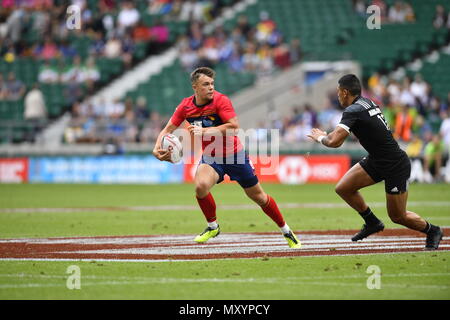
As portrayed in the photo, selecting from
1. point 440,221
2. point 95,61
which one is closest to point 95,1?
point 95,61

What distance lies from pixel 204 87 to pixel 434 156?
62.4 feet

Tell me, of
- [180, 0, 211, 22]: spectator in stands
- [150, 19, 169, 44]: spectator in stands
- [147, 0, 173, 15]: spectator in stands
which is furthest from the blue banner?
[147, 0, 173, 15]: spectator in stands

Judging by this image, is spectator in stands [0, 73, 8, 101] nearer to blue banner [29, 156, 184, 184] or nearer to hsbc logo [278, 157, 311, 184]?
blue banner [29, 156, 184, 184]

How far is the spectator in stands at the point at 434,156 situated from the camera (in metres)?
29.9

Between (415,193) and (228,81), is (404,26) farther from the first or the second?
(415,193)

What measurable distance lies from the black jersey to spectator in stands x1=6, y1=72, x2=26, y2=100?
27572mm

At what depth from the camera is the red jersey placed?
13.0 m

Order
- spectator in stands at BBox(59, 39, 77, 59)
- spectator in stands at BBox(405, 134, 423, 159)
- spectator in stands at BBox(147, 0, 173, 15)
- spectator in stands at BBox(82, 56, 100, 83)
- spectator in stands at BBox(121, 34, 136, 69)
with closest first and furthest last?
spectator in stands at BBox(405, 134, 423, 159)
spectator in stands at BBox(82, 56, 100, 83)
spectator in stands at BBox(59, 39, 77, 59)
spectator in stands at BBox(121, 34, 136, 69)
spectator in stands at BBox(147, 0, 173, 15)

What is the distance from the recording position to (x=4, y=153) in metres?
35.1

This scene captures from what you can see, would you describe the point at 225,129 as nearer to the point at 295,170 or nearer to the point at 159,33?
the point at 295,170

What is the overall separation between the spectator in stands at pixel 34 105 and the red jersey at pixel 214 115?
2361cm

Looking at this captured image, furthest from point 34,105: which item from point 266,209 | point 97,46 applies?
point 266,209
